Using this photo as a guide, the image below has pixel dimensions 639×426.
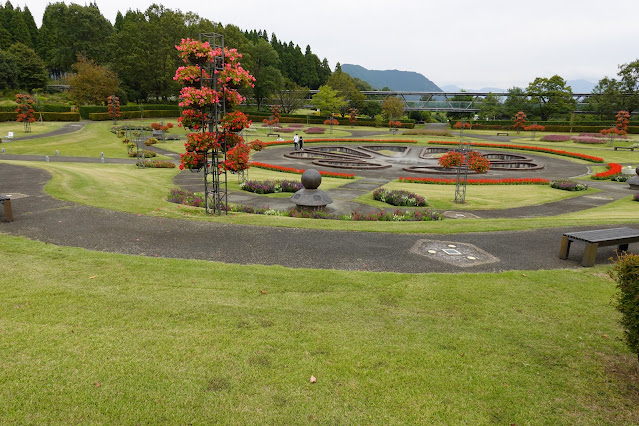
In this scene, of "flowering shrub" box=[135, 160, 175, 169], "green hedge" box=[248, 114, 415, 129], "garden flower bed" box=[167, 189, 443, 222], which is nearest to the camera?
"garden flower bed" box=[167, 189, 443, 222]

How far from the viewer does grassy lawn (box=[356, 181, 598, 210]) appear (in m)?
20.9

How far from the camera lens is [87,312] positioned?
6.80 metres

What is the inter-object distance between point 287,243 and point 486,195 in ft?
56.3

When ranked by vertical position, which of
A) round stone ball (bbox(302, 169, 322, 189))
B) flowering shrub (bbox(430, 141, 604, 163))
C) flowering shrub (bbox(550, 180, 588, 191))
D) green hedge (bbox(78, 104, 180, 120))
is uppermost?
green hedge (bbox(78, 104, 180, 120))

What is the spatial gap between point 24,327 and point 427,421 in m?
6.12

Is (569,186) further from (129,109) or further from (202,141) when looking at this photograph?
(129,109)

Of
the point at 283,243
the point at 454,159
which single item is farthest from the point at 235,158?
the point at 454,159

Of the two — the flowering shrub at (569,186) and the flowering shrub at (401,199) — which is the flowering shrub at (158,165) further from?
the flowering shrub at (569,186)

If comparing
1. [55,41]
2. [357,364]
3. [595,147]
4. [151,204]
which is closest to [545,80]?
[595,147]

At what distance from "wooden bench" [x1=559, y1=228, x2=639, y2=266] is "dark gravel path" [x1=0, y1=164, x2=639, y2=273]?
31 centimetres

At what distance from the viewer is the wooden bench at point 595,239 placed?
10164mm

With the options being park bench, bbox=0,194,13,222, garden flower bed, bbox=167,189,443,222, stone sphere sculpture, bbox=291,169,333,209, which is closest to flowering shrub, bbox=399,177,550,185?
garden flower bed, bbox=167,189,443,222

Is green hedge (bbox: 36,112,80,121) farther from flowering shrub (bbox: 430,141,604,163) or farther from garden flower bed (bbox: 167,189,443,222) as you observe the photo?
garden flower bed (bbox: 167,189,443,222)

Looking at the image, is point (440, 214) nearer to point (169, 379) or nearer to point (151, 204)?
point (151, 204)
